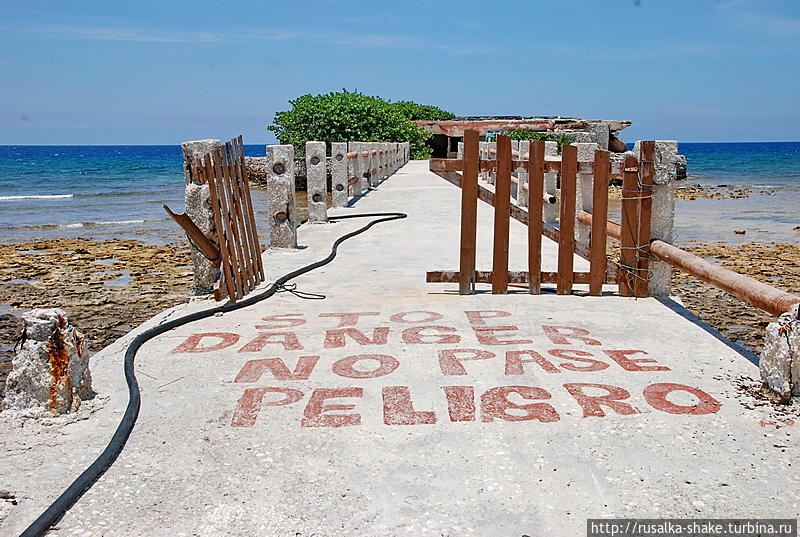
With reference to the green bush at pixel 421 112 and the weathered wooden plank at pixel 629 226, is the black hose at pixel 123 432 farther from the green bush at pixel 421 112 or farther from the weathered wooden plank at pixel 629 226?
the green bush at pixel 421 112

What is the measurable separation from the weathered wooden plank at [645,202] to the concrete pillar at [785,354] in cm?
238

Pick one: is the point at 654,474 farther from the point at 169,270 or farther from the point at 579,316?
the point at 169,270

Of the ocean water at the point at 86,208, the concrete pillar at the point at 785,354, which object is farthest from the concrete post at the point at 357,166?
the concrete pillar at the point at 785,354

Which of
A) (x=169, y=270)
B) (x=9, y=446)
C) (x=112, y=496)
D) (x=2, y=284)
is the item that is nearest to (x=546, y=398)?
(x=112, y=496)

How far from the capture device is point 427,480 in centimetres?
329

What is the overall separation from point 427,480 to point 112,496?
137 centimetres

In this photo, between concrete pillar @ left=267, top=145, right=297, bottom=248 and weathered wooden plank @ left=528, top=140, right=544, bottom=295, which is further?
concrete pillar @ left=267, top=145, right=297, bottom=248

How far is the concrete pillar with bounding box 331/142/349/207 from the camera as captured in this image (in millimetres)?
15016

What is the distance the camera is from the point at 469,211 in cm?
662

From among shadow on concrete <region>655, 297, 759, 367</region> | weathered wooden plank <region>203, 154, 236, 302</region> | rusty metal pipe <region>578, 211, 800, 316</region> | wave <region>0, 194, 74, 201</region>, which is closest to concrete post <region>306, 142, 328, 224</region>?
weathered wooden plank <region>203, 154, 236, 302</region>

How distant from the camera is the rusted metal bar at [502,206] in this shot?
256 inches

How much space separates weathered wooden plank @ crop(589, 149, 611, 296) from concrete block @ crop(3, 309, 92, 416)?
439 centimetres

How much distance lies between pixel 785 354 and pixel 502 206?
3.04 metres

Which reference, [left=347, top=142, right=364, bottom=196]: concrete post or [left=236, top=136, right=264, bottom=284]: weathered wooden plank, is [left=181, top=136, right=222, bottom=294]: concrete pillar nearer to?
[left=236, top=136, right=264, bottom=284]: weathered wooden plank
